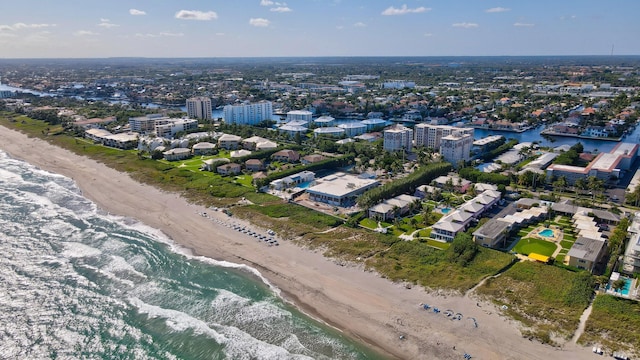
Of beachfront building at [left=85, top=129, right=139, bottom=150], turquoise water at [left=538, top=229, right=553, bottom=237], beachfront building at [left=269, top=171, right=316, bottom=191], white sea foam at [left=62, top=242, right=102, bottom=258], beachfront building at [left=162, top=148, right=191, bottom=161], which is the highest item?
beachfront building at [left=85, top=129, right=139, bottom=150]

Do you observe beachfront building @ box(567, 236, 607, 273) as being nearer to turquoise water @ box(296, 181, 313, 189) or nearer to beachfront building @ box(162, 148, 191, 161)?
turquoise water @ box(296, 181, 313, 189)

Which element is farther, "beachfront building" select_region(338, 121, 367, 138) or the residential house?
"beachfront building" select_region(338, 121, 367, 138)

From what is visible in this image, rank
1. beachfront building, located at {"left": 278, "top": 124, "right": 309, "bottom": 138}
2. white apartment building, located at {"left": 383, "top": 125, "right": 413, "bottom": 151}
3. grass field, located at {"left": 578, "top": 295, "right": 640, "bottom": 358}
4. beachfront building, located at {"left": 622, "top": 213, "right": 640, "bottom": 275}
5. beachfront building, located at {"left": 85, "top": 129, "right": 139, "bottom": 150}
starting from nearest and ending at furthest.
Answer: grass field, located at {"left": 578, "top": 295, "right": 640, "bottom": 358}
beachfront building, located at {"left": 622, "top": 213, "right": 640, "bottom": 275}
white apartment building, located at {"left": 383, "top": 125, "right": 413, "bottom": 151}
beachfront building, located at {"left": 85, "top": 129, "right": 139, "bottom": 150}
beachfront building, located at {"left": 278, "top": 124, "right": 309, "bottom": 138}

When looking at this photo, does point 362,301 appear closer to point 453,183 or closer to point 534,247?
point 534,247

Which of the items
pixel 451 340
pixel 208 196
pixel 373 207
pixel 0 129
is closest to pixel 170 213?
pixel 208 196

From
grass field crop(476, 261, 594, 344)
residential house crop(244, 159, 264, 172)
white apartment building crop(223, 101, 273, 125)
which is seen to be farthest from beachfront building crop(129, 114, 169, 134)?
grass field crop(476, 261, 594, 344)

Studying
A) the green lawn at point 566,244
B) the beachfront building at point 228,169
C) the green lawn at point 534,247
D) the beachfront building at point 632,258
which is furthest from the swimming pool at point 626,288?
the beachfront building at point 228,169

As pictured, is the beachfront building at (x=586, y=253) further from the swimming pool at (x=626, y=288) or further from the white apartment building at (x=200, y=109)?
the white apartment building at (x=200, y=109)
